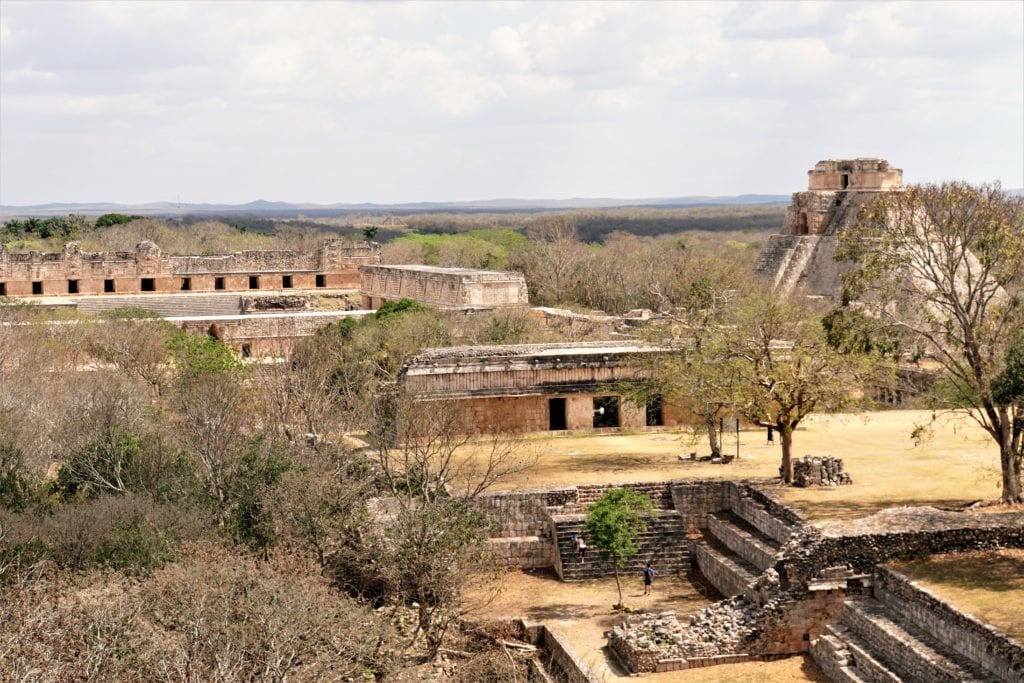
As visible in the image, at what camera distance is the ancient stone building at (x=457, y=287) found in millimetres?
34800

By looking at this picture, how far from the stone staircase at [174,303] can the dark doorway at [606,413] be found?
59.0 ft

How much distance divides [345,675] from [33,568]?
3730 mm

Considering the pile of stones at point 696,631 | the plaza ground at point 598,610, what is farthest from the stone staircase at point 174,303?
the pile of stones at point 696,631

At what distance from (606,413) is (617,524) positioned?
7.19 meters

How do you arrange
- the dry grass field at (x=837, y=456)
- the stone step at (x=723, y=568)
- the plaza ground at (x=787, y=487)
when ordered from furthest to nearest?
1. the dry grass field at (x=837, y=456)
2. the stone step at (x=723, y=568)
3. the plaza ground at (x=787, y=487)

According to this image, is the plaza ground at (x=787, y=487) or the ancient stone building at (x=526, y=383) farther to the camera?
the ancient stone building at (x=526, y=383)

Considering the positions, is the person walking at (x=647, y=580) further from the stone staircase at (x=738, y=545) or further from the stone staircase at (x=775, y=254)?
the stone staircase at (x=775, y=254)

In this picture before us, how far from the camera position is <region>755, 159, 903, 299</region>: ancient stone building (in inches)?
1507

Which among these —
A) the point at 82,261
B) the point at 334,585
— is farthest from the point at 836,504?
the point at 82,261

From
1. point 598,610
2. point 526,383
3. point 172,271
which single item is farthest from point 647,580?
point 172,271

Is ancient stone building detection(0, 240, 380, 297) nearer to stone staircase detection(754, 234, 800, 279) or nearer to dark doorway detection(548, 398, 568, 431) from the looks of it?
stone staircase detection(754, 234, 800, 279)

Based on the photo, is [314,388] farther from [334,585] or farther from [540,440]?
[334,585]

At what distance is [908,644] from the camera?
13305mm

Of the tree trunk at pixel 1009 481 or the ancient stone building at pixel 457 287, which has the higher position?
the ancient stone building at pixel 457 287
